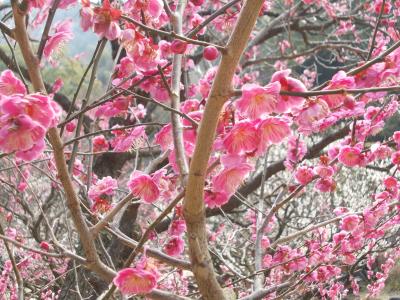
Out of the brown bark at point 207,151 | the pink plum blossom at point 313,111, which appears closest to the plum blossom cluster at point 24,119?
the brown bark at point 207,151

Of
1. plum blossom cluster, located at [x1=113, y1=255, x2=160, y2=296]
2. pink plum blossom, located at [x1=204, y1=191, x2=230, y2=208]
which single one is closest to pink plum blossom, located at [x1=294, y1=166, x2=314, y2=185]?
pink plum blossom, located at [x1=204, y1=191, x2=230, y2=208]

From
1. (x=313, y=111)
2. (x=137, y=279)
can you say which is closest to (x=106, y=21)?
(x=313, y=111)

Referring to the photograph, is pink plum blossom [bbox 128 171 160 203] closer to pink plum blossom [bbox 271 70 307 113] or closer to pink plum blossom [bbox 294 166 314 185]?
pink plum blossom [bbox 271 70 307 113]

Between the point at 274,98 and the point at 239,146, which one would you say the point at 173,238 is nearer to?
the point at 239,146

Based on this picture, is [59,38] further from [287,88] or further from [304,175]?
[304,175]

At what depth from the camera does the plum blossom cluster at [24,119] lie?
1.14 m

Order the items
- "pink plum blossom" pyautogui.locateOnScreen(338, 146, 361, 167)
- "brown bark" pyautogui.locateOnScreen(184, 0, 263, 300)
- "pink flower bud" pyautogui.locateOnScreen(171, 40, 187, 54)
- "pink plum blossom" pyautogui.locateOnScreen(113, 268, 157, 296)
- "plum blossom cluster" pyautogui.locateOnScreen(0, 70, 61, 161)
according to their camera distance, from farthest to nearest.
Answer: "pink plum blossom" pyautogui.locateOnScreen(338, 146, 361, 167) < "pink flower bud" pyautogui.locateOnScreen(171, 40, 187, 54) < "pink plum blossom" pyautogui.locateOnScreen(113, 268, 157, 296) < "brown bark" pyautogui.locateOnScreen(184, 0, 263, 300) < "plum blossom cluster" pyautogui.locateOnScreen(0, 70, 61, 161)

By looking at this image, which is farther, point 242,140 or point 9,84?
point 242,140

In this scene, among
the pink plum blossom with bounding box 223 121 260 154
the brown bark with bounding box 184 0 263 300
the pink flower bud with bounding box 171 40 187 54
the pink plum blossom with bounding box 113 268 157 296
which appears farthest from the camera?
the pink flower bud with bounding box 171 40 187 54

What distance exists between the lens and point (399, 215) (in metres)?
3.27

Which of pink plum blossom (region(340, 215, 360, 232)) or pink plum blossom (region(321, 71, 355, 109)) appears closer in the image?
pink plum blossom (region(321, 71, 355, 109))

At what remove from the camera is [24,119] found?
3.74 feet

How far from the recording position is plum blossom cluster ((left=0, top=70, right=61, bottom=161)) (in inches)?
45.0

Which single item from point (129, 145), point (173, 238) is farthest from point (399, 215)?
point (129, 145)
